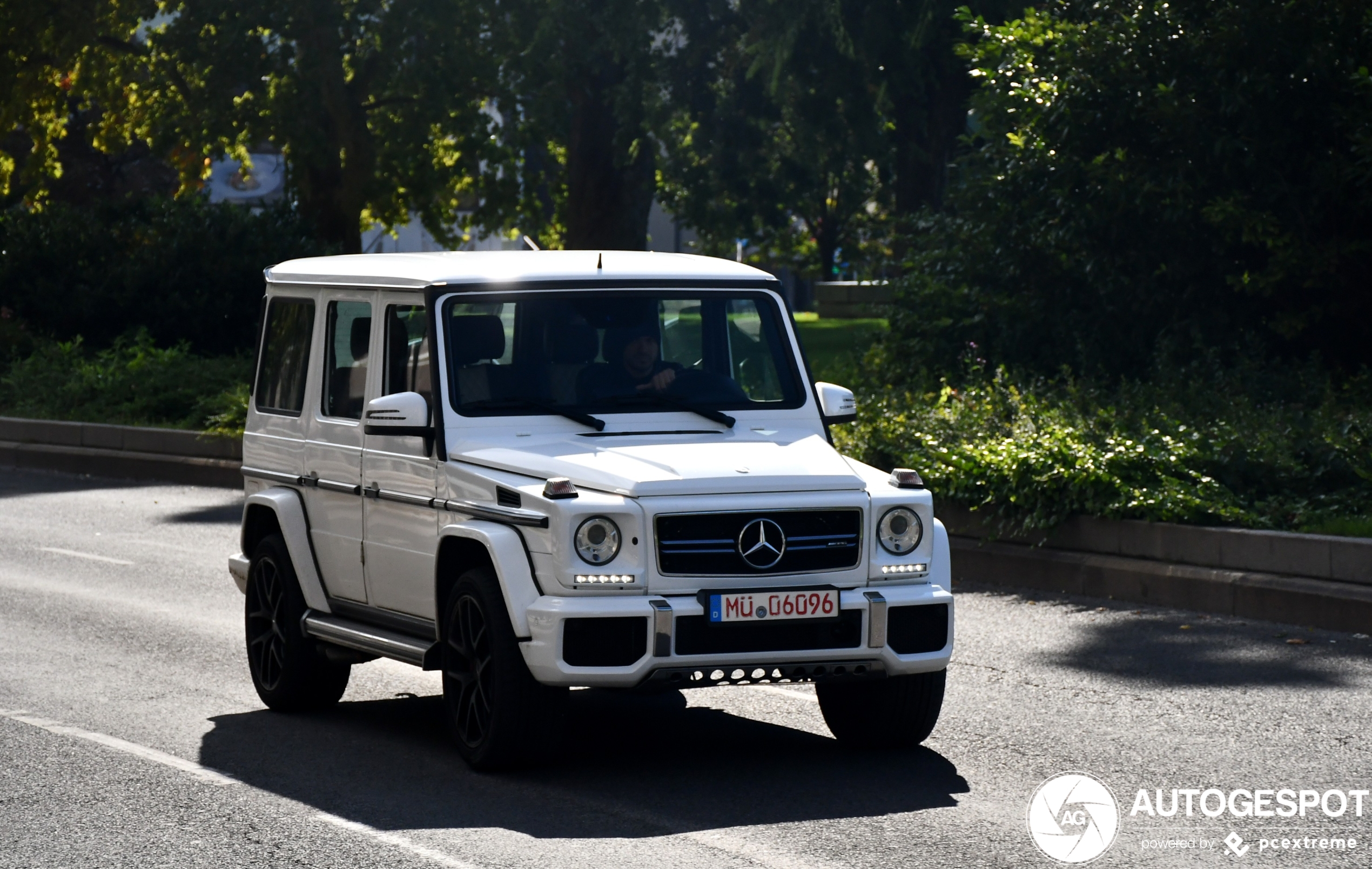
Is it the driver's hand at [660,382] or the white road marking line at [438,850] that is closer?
the white road marking line at [438,850]

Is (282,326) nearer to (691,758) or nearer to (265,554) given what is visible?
(265,554)

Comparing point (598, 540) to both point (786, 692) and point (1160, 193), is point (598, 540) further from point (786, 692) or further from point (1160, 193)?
point (1160, 193)

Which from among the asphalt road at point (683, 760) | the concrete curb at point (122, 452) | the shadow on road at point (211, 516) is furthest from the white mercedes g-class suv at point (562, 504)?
the concrete curb at point (122, 452)

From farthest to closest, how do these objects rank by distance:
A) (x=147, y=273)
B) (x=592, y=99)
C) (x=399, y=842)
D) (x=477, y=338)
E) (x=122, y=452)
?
(x=592, y=99) < (x=147, y=273) < (x=122, y=452) < (x=477, y=338) < (x=399, y=842)

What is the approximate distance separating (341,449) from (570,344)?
1.17 meters

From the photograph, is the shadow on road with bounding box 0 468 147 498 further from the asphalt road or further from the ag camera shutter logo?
the ag camera shutter logo

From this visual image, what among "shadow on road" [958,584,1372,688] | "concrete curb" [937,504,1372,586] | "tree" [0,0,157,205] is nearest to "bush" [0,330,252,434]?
"tree" [0,0,157,205]

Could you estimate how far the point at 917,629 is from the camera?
299 inches

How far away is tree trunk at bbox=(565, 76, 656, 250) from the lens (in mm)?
36250

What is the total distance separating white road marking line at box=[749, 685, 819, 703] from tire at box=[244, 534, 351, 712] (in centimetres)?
192

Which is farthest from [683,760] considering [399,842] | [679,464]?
[399,842]

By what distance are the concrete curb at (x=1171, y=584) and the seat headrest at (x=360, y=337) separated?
536 cm

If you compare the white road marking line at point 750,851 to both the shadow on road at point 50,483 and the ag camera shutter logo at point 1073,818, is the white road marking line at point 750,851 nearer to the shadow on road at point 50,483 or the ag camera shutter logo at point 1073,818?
the ag camera shutter logo at point 1073,818

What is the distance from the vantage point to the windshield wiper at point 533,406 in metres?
8.19
